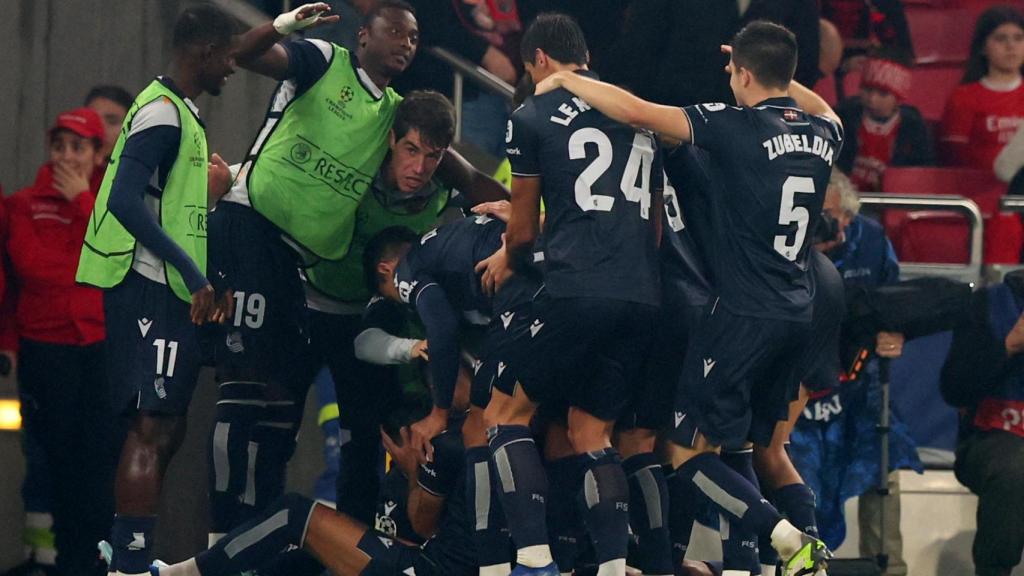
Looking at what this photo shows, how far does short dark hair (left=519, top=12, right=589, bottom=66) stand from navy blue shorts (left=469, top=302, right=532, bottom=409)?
1.01 meters

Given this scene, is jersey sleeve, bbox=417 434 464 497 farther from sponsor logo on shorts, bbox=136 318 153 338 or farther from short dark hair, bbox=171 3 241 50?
short dark hair, bbox=171 3 241 50

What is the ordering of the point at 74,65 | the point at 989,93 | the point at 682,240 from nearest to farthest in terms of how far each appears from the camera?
the point at 682,240 → the point at 74,65 → the point at 989,93

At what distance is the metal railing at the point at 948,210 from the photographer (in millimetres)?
9477

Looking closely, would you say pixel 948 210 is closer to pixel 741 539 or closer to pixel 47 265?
pixel 741 539

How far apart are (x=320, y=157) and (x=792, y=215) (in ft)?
7.01

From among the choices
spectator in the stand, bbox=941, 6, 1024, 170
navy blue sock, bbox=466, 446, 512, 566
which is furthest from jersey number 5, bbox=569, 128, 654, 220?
spectator in the stand, bbox=941, 6, 1024, 170

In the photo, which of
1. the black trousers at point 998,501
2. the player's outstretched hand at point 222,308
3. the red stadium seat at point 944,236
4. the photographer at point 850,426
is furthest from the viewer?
the red stadium seat at point 944,236

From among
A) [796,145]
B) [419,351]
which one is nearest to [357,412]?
[419,351]

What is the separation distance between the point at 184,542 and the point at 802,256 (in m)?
3.61

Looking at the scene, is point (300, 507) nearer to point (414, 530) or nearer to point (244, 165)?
point (414, 530)

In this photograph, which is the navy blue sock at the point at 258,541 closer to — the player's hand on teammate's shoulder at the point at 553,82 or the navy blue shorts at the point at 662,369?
the navy blue shorts at the point at 662,369

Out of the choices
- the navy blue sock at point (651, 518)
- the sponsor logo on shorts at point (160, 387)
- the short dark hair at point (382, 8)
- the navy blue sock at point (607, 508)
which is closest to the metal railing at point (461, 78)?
the short dark hair at point (382, 8)

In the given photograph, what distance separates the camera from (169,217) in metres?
7.21

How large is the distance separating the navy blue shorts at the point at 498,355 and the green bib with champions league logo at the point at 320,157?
1022 mm
